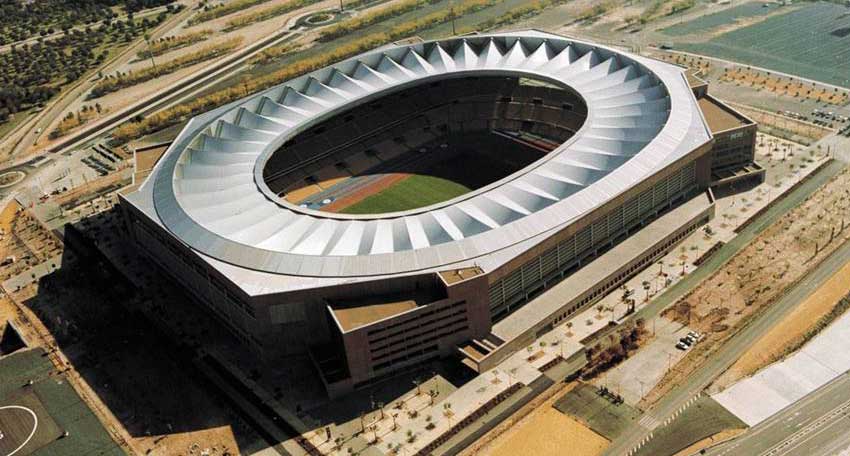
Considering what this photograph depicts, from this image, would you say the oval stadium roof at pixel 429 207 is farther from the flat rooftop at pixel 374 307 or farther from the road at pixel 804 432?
the road at pixel 804 432

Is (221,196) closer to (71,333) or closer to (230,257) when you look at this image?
(230,257)

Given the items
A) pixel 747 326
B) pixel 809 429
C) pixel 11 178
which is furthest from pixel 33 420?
pixel 809 429

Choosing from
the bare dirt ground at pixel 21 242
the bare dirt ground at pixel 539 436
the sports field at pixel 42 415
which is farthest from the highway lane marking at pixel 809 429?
the bare dirt ground at pixel 21 242

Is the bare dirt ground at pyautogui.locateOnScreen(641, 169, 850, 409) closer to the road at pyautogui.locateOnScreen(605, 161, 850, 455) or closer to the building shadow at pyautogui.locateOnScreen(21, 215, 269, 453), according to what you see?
the road at pyautogui.locateOnScreen(605, 161, 850, 455)

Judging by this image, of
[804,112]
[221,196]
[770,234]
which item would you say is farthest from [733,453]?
[804,112]

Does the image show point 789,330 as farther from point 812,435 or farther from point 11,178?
point 11,178

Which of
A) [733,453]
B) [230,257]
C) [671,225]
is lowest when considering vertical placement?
[733,453]
